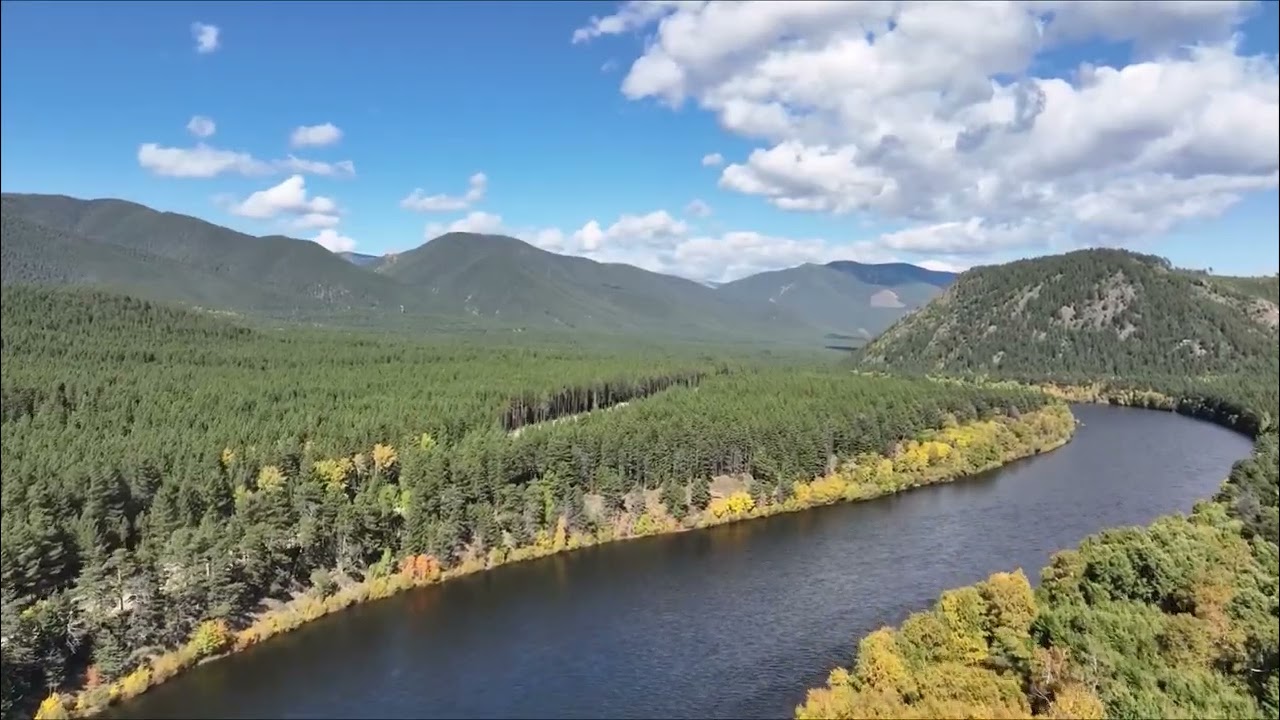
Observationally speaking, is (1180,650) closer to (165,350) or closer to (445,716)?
(445,716)

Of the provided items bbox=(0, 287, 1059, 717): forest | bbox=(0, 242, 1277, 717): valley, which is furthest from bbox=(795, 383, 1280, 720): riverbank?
bbox=(0, 287, 1059, 717): forest

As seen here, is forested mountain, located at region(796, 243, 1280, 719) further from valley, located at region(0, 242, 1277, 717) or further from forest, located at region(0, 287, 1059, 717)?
forest, located at region(0, 287, 1059, 717)

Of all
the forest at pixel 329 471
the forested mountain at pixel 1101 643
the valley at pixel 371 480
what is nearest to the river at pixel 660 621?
the valley at pixel 371 480

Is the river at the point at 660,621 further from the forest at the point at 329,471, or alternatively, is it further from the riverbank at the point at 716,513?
the forest at the point at 329,471

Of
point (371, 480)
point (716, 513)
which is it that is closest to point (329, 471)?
point (371, 480)

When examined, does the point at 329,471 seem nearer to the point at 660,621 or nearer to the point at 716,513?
the point at 660,621

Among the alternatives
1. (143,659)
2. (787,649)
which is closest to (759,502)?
(787,649)

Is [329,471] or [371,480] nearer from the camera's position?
[329,471]
